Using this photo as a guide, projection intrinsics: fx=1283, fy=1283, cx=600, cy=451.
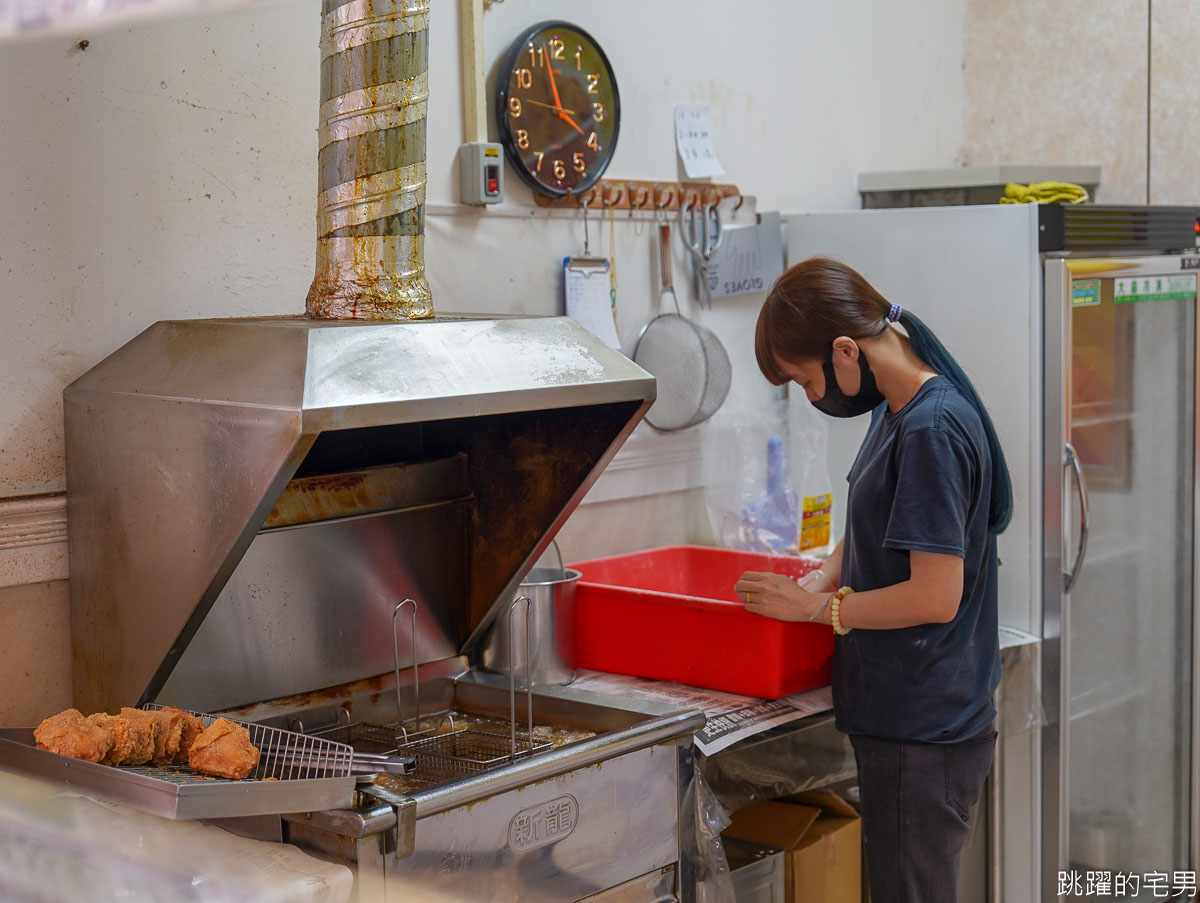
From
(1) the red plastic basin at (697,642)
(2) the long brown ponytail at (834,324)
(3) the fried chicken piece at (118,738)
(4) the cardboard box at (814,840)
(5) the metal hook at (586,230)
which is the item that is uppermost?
(5) the metal hook at (586,230)

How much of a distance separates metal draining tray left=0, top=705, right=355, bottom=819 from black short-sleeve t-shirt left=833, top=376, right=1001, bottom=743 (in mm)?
961

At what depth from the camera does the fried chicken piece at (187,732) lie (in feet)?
5.31

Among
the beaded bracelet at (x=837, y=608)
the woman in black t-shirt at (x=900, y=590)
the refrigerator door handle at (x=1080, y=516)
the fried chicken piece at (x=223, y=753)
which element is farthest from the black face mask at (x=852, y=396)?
the fried chicken piece at (x=223, y=753)

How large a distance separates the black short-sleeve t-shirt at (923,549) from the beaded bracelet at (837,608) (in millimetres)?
32

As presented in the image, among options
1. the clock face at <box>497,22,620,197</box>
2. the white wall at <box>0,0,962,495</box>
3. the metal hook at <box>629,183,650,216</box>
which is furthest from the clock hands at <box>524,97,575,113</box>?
the metal hook at <box>629,183,650,216</box>

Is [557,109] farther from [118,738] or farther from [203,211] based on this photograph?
[118,738]

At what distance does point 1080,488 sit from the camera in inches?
114

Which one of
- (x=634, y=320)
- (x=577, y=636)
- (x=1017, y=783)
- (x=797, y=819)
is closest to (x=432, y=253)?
(x=634, y=320)

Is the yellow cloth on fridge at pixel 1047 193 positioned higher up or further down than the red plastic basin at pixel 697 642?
higher up

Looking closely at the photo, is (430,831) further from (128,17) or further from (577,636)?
(128,17)

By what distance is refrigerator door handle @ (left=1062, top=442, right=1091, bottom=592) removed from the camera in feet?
9.46

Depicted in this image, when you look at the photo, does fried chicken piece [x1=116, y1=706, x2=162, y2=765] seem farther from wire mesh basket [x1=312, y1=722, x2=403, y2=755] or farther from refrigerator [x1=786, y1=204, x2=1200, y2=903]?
refrigerator [x1=786, y1=204, x2=1200, y2=903]

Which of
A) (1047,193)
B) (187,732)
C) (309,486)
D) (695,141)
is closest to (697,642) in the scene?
(309,486)

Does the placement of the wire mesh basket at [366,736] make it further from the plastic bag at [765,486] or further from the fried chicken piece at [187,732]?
the plastic bag at [765,486]
